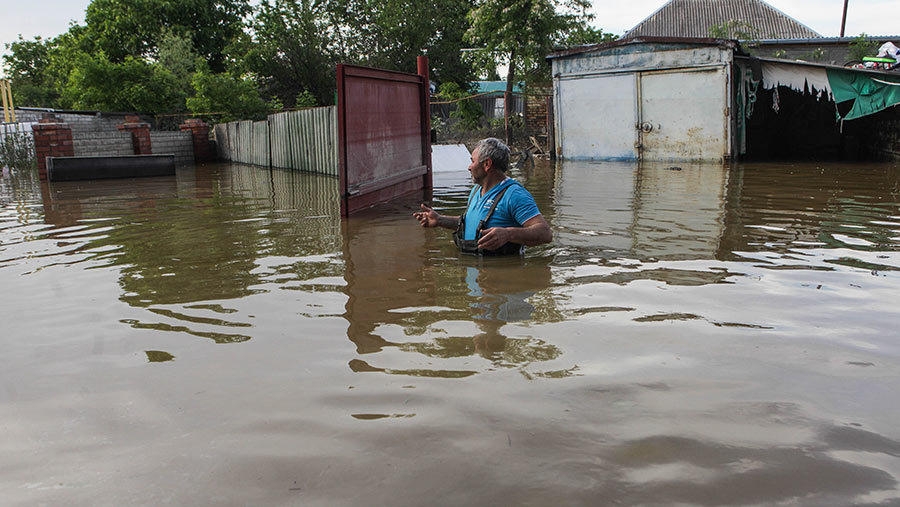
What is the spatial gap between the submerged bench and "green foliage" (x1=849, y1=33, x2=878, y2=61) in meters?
23.0

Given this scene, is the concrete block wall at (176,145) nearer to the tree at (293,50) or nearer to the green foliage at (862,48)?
the tree at (293,50)

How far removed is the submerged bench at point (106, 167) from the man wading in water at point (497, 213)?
11341 mm

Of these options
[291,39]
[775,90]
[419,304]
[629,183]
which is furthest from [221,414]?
[291,39]

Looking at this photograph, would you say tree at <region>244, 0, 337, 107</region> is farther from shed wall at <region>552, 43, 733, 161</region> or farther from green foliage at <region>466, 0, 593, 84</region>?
shed wall at <region>552, 43, 733, 161</region>

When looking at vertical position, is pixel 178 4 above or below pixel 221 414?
above

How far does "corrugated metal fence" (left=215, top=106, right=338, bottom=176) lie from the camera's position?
44.5ft

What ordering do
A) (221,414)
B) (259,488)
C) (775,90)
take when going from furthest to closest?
1. (775,90)
2. (221,414)
3. (259,488)

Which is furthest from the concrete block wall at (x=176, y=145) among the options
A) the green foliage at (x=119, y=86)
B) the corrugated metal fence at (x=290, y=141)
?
the green foliage at (x=119, y=86)

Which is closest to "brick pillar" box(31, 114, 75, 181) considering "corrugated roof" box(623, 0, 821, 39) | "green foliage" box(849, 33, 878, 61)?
"green foliage" box(849, 33, 878, 61)

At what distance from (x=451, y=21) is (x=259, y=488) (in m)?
34.6

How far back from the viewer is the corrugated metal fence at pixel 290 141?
44.5 feet

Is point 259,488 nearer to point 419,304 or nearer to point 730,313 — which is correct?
point 419,304

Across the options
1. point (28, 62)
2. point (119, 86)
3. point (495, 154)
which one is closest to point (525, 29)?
point (119, 86)

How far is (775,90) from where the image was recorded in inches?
639
